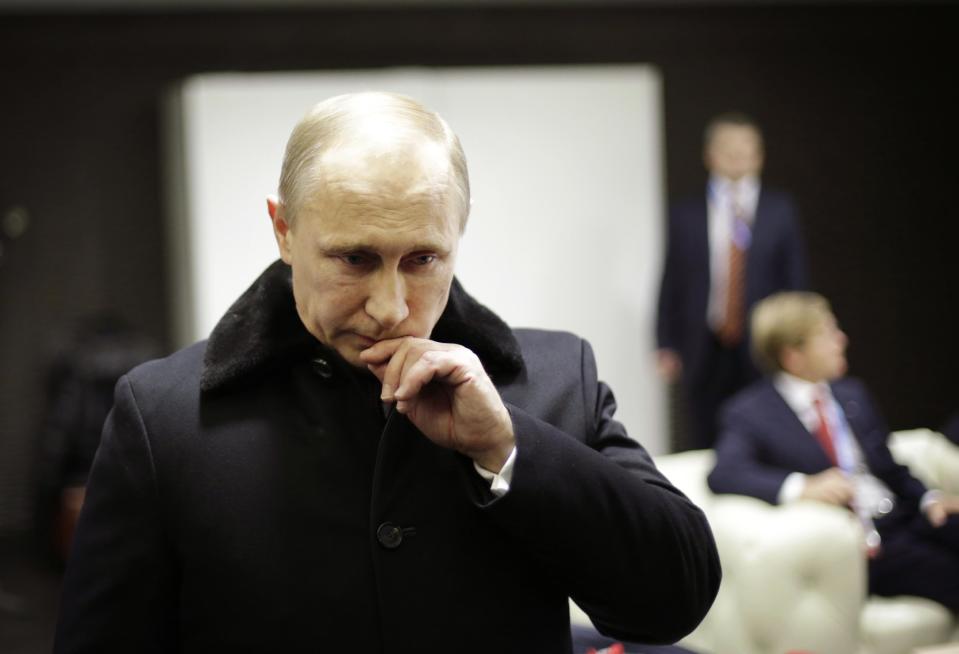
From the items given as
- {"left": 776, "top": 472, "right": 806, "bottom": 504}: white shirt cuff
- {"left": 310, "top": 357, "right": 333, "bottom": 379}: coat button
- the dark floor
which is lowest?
the dark floor

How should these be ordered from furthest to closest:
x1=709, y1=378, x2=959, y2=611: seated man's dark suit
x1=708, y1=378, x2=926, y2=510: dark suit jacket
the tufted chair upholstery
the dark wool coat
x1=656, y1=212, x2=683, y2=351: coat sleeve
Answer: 1. x1=656, y1=212, x2=683, y2=351: coat sleeve
2. x1=708, y1=378, x2=926, y2=510: dark suit jacket
3. x1=709, y1=378, x2=959, y2=611: seated man's dark suit
4. the tufted chair upholstery
5. the dark wool coat

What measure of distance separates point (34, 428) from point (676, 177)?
3439 millimetres

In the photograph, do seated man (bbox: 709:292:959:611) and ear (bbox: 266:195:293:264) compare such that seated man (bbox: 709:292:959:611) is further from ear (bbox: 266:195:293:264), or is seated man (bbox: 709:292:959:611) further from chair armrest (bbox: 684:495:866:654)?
ear (bbox: 266:195:293:264)

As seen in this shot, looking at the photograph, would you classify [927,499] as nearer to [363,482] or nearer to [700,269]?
[700,269]

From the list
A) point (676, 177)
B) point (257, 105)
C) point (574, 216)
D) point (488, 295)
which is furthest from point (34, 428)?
point (676, 177)

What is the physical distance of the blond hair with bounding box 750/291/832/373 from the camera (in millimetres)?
3613

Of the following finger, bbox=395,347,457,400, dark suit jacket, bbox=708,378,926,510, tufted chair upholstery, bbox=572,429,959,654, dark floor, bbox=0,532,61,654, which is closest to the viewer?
finger, bbox=395,347,457,400

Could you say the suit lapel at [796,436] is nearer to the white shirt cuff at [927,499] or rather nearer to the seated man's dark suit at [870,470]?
the seated man's dark suit at [870,470]

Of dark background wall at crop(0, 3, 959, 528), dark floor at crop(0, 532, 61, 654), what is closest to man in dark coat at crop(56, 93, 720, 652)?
dark floor at crop(0, 532, 61, 654)

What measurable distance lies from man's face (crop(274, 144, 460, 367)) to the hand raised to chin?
0.12 feet

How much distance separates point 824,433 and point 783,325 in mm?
354

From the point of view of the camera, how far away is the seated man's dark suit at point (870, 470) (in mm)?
3201

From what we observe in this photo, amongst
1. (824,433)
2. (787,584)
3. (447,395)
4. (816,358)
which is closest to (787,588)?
(787,584)

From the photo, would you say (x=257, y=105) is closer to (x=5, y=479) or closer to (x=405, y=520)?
(x=5, y=479)
